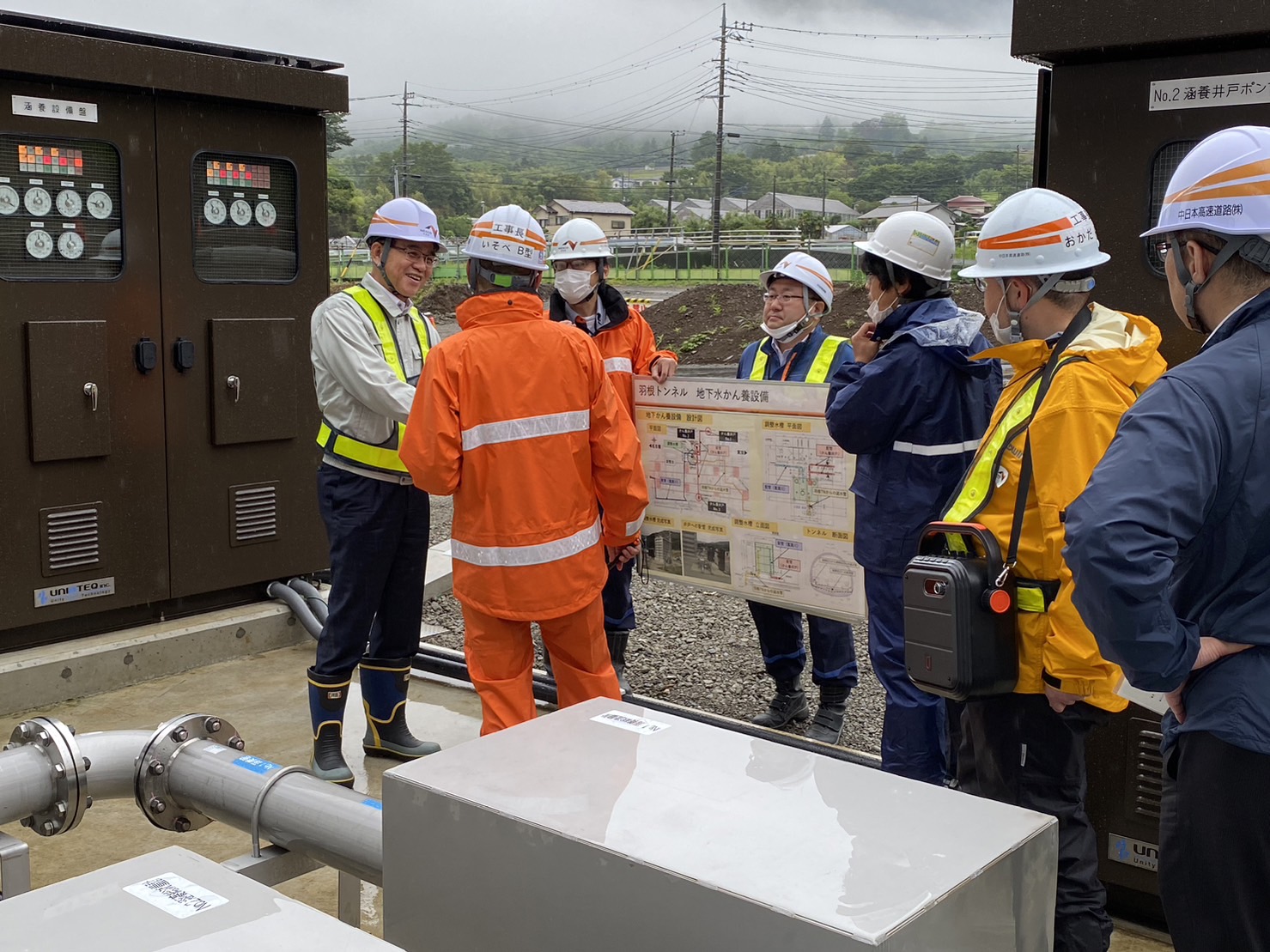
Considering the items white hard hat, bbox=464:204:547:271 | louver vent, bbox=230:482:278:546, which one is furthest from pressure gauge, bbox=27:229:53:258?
white hard hat, bbox=464:204:547:271

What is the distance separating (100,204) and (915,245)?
3.71 metres

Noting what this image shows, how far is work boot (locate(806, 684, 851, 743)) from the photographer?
A: 5152 millimetres

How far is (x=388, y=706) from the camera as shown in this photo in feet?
15.6

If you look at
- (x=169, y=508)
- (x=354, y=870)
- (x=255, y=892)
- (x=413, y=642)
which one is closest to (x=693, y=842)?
(x=255, y=892)

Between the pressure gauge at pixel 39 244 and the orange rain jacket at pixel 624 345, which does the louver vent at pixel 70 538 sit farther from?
the orange rain jacket at pixel 624 345

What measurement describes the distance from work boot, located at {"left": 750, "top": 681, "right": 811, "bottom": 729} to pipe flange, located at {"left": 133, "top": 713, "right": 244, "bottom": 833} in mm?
3502

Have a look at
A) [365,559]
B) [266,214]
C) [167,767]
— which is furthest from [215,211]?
[167,767]

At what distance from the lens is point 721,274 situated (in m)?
25.6

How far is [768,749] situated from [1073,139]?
250 cm

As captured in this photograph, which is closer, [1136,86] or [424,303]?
[1136,86]

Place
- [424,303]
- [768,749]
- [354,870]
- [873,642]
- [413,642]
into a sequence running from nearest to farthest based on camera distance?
[768,749] → [354,870] → [873,642] → [413,642] → [424,303]

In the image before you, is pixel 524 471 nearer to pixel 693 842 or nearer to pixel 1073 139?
pixel 1073 139

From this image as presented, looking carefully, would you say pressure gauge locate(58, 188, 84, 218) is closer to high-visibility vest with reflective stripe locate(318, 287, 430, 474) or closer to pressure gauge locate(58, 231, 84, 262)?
pressure gauge locate(58, 231, 84, 262)

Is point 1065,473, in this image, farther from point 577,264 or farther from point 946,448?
point 577,264
